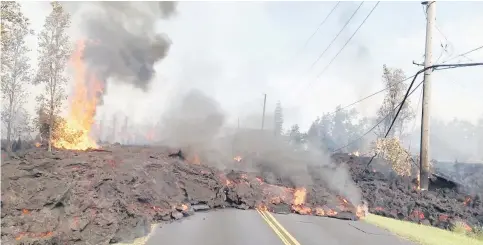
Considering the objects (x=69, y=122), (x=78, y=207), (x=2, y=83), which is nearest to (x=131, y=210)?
(x=78, y=207)

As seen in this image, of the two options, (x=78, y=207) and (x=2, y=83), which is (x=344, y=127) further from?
(x=78, y=207)

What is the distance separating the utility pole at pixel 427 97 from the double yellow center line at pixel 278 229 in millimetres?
6674

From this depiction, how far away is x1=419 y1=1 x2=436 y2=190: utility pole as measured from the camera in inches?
629

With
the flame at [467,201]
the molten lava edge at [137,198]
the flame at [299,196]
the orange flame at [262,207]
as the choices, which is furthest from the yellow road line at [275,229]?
the flame at [467,201]

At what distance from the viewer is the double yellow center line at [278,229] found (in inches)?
396

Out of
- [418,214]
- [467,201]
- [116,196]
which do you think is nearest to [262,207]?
[418,214]

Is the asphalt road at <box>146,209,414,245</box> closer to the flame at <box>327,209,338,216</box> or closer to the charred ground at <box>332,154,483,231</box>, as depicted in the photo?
the flame at <box>327,209,338,216</box>

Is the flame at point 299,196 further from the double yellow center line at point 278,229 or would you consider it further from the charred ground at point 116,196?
the double yellow center line at point 278,229

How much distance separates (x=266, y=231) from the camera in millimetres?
11648

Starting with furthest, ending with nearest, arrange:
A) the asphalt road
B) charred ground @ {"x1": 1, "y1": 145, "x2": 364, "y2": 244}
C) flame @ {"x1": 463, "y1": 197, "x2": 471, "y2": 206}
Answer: flame @ {"x1": 463, "y1": 197, "x2": 471, "y2": 206} < the asphalt road < charred ground @ {"x1": 1, "y1": 145, "x2": 364, "y2": 244}

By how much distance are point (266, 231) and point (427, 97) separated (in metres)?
9.14

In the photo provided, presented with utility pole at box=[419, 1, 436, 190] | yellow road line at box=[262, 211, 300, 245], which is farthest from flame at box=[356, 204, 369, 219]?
yellow road line at box=[262, 211, 300, 245]

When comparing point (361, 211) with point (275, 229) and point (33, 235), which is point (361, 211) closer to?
point (275, 229)

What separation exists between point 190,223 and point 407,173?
62.8ft
